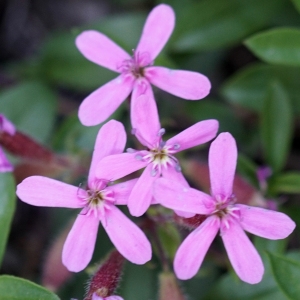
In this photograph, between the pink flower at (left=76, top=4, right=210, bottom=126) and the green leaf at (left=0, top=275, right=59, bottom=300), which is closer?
the green leaf at (left=0, top=275, right=59, bottom=300)

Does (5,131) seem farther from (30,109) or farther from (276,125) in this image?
(276,125)

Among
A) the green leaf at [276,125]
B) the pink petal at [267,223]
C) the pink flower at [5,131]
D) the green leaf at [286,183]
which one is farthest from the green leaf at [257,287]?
the pink flower at [5,131]

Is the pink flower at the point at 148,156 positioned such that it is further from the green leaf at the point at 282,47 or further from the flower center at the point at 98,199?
the green leaf at the point at 282,47

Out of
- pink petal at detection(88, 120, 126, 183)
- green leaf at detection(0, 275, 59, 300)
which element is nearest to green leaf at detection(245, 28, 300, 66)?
pink petal at detection(88, 120, 126, 183)

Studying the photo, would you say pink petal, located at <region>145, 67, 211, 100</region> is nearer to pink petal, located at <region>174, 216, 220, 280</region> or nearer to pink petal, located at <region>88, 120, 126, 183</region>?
pink petal, located at <region>88, 120, 126, 183</region>

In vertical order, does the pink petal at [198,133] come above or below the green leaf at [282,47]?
below

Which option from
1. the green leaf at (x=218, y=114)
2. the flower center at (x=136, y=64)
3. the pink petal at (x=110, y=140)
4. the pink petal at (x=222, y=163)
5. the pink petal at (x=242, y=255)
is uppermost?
the green leaf at (x=218, y=114)

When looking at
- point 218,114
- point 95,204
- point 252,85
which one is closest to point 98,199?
point 95,204
